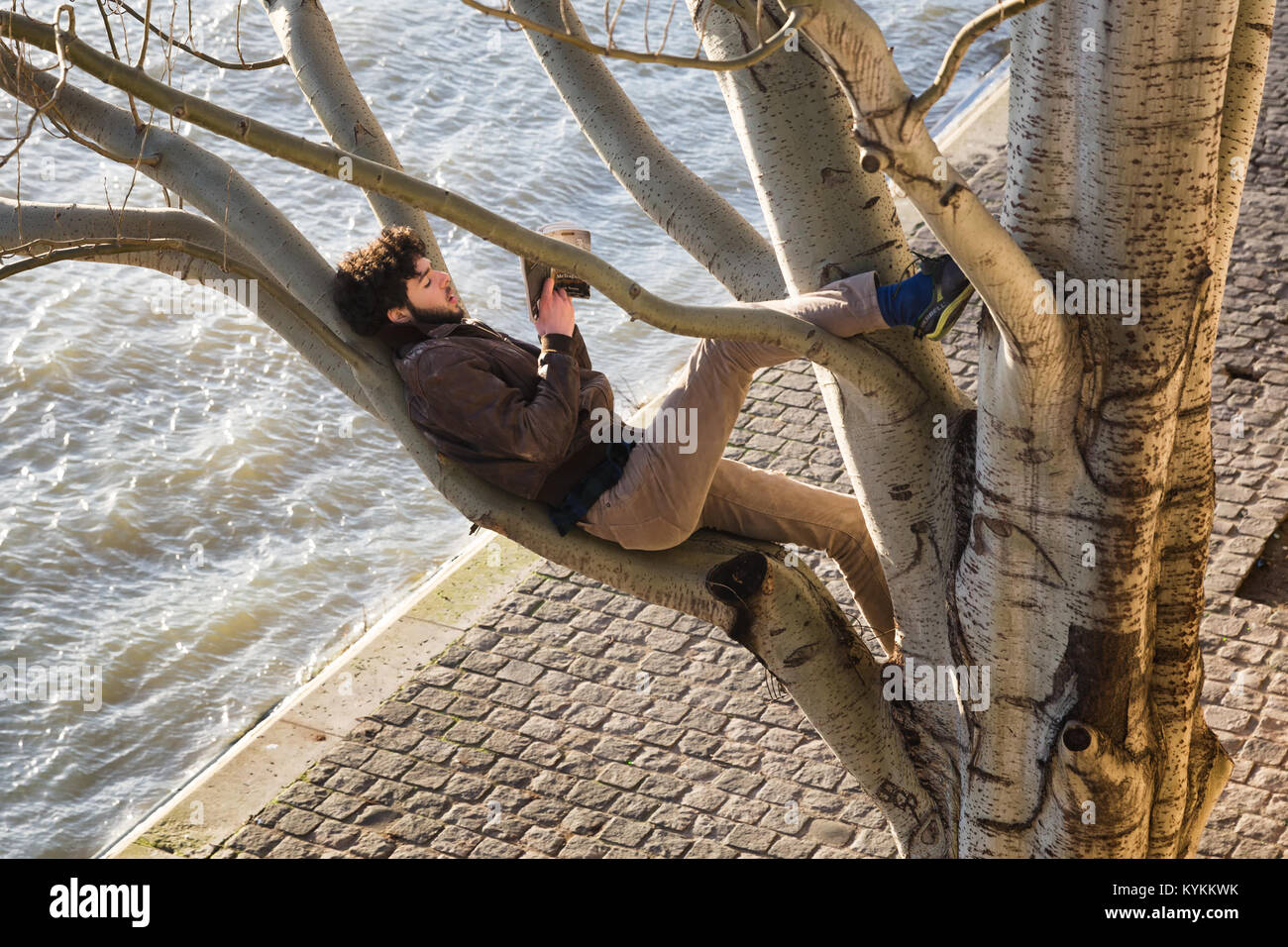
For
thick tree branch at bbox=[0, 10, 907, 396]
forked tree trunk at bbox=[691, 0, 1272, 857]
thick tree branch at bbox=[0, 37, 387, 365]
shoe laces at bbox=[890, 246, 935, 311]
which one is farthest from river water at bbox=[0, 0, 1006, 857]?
shoe laces at bbox=[890, 246, 935, 311]

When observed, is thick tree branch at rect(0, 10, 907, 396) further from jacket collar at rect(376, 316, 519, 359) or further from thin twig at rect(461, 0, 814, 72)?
jacket collar at rect(376, 316, 519, 359)

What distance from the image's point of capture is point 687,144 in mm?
12227

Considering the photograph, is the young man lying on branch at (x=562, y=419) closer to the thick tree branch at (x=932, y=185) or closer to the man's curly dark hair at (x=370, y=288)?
the man's curly dark hair at (x=370, y=288)

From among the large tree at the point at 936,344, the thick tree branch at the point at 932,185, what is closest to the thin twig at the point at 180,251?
the large tree at the point at 936,344

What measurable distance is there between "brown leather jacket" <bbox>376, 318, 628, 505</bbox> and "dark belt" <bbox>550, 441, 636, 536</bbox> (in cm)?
3

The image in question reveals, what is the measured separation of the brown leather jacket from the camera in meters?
3.81

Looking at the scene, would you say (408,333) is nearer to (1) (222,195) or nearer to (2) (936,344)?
(1) (222,195)

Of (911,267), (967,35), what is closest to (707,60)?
(967,35)

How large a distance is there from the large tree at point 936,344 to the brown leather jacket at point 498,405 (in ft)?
0.22

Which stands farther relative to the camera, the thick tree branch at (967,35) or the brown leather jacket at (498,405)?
the brown leather jacket at (498,405)

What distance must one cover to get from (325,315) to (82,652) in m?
4.17

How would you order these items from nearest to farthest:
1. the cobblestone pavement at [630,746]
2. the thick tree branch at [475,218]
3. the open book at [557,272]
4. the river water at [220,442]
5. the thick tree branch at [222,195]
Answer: the thick tree branch at [475,218], the open book at [557,272], the thick tree branch at [222,195], the cobblestone pavement at [630,746], the river water at [220,442]

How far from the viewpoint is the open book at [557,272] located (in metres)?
3.52

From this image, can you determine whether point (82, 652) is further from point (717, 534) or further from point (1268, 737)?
point (1268, 737)
